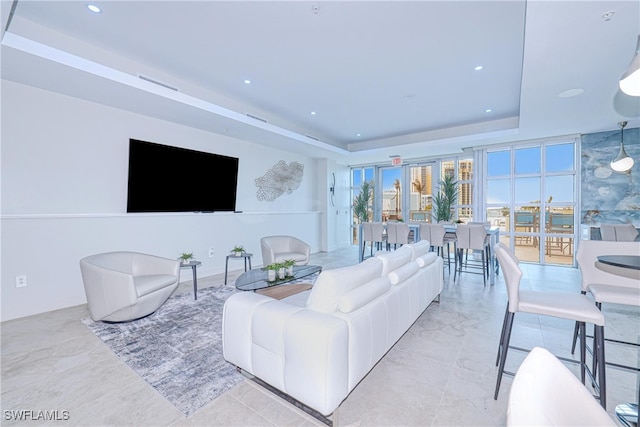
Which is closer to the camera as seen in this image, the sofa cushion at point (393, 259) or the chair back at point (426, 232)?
the sofa cushion at point (393, 259)

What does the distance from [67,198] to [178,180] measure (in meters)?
1.42

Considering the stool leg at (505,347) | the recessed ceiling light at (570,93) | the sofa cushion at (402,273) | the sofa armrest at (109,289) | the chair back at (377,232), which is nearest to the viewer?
the stool leg at (505,347)

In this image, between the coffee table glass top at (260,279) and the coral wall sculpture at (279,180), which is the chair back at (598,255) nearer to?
the coffee table glass top at (260,279)

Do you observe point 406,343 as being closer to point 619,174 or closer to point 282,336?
point 282,336

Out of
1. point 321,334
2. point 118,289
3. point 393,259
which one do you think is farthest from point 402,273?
point 118,289

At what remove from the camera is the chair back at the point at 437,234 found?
5.25 meters

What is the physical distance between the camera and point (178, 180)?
4.62 meters

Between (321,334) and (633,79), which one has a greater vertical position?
(633,79)

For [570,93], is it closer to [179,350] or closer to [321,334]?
[321,334]

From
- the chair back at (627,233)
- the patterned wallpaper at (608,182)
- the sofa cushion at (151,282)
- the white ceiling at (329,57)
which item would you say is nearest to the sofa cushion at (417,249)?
the white ceiling at (329,57)

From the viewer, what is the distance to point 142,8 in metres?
2.53

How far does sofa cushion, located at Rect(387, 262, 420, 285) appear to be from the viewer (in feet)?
7.55

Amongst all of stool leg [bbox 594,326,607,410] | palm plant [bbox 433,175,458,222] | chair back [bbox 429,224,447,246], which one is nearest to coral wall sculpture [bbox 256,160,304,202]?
chair back [bbox 429,224,447,246]

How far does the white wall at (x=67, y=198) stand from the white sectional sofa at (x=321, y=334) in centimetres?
310
